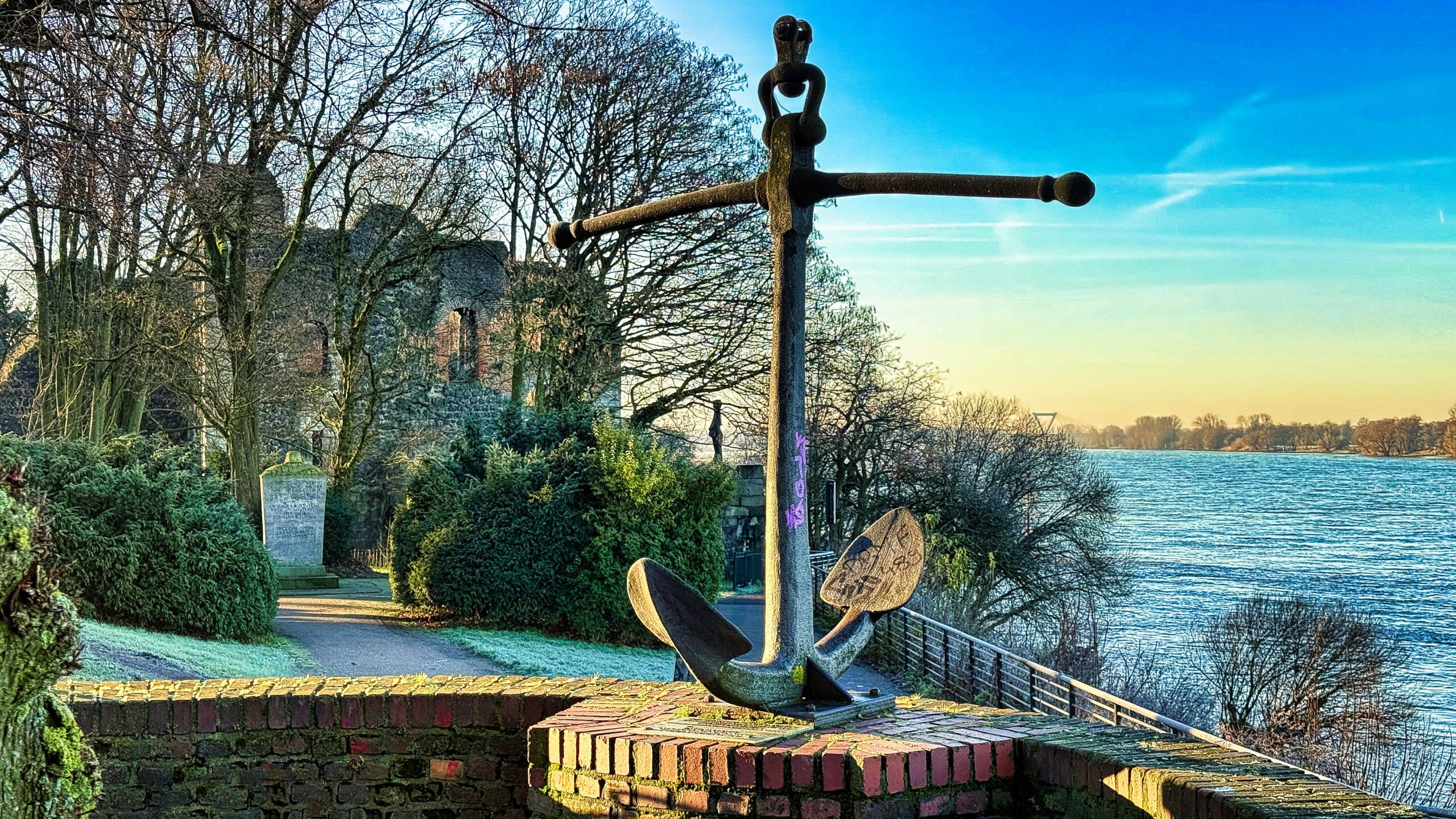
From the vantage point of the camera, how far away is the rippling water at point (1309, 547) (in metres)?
24.8

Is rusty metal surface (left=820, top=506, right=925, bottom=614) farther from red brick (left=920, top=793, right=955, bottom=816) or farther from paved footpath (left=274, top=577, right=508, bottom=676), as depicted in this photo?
paved footpath (left=274, top=577, right=508, bottom=676)

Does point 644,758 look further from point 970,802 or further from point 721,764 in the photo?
point 970,802

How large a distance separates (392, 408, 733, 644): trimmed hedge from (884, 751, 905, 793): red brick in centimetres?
1077

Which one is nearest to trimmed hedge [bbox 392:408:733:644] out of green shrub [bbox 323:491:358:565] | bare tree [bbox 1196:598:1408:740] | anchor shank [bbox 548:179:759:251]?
green shrub [bbox 323:491:358:565]

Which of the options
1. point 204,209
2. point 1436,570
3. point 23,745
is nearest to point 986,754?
point 23,745

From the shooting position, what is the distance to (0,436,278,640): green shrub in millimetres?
11336

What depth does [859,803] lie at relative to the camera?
3102mm

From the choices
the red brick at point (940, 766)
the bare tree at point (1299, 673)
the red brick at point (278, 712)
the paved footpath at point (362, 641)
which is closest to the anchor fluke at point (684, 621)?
the red brick at point (940, 766)

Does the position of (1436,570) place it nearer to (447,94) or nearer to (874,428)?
(874,428)

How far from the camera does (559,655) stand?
1220 centimetres

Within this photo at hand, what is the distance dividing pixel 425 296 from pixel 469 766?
23.1 meters

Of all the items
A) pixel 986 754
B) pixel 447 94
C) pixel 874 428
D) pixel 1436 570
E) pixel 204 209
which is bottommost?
pixel 1436 570

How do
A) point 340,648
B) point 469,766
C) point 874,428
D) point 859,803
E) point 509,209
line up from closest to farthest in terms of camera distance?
point 859,803 < point 469,766 < point 340,648 < point 509,209 < point 874,428

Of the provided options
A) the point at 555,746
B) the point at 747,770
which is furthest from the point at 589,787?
the point at 747,770
